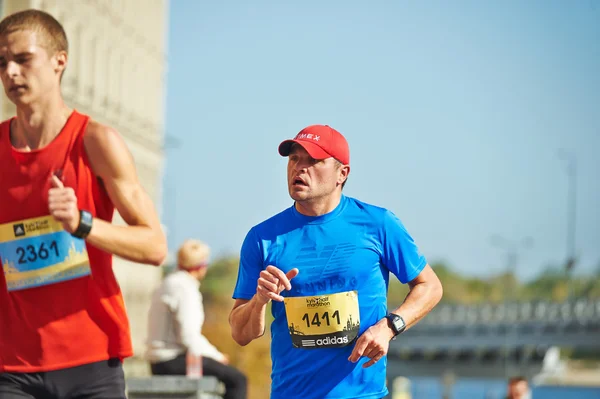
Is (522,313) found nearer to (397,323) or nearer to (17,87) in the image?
(397,323)

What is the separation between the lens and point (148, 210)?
4.04 meters

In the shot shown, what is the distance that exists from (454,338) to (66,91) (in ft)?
157

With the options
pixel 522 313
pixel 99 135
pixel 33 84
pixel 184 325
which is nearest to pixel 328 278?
pixel 99 135

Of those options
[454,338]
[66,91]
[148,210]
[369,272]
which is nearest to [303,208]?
[369,272]

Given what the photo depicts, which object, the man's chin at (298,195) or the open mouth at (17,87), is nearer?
the open mouth at (17,87)

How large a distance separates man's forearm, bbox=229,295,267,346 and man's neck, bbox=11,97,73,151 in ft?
3.60

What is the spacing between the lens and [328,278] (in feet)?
15.7

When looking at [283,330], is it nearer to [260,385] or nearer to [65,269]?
[65,269]

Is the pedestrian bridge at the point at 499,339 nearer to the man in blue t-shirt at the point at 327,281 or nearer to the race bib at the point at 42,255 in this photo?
the man in blue t-shirt at the point at 327,281

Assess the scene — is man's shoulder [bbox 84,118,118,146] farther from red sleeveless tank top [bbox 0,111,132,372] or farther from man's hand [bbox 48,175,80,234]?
man's hand [bbox 48,175,80,234]

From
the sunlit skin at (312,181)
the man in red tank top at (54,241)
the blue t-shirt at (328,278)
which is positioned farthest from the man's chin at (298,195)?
the man in red tank top at (54,241)

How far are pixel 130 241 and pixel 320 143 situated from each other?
4.07ft

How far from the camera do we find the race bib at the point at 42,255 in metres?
4.01

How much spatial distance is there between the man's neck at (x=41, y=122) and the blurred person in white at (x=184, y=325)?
3.90 meters
